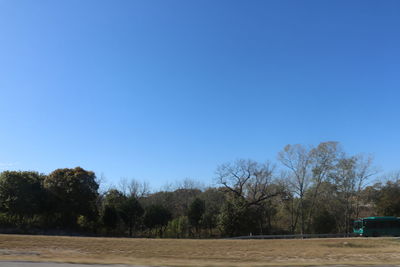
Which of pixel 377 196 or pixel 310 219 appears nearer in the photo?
pixel 310 219

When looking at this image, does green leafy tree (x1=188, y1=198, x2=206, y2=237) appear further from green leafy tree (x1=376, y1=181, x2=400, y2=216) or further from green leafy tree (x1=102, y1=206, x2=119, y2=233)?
green leafy tree (x1=376, y1=181, x2=400, y2=216)

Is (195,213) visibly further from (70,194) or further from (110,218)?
(70,194)

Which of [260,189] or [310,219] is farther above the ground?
[260,189]

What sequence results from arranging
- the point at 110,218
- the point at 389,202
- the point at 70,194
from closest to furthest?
the point at 70,194 < the point at 110,218 < the point at 389,202

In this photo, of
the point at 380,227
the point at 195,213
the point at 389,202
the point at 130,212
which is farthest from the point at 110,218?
the point at 389,202

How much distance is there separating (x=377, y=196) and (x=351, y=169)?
924 cm

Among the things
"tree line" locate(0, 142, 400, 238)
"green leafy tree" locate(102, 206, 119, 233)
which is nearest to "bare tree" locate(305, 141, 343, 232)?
"tree line" locate(0, 142, 400, 238)

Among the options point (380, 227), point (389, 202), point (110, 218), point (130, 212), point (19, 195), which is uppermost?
point (19, 195)

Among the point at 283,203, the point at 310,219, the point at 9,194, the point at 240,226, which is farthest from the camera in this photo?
the point at 283,203

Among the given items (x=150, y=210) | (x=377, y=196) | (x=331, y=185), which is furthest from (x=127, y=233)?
(x=377, y=196)

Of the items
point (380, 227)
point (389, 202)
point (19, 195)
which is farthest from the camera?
point (389, 202)

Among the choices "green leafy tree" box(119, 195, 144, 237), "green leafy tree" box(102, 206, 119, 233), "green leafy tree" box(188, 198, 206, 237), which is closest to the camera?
"green leafy tree" box(102, 206, 119, 233)

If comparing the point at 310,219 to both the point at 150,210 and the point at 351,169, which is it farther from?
the point at 150,210

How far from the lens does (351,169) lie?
55.0 m
